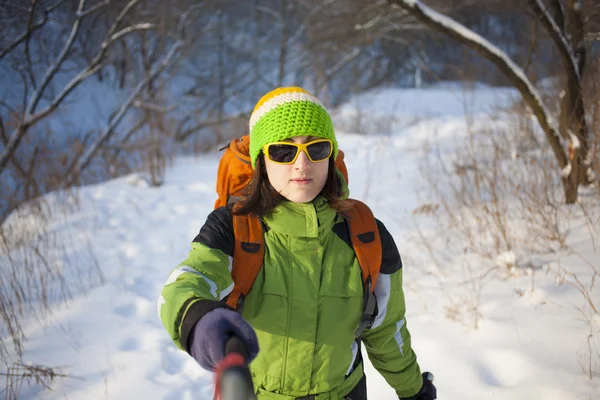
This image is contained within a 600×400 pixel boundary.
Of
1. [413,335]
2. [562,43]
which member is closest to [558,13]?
[562,43]

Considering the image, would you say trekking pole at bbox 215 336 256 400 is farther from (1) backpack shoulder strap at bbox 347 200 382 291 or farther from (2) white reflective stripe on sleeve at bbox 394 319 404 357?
(2) white reflective stripe on sleeve at bbox 394 319 404 357

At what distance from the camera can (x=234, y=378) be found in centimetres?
58

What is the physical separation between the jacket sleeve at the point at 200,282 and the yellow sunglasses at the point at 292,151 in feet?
0.71

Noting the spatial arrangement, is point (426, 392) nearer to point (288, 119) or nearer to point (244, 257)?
point (244, 257)

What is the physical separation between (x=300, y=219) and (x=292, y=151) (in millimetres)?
200

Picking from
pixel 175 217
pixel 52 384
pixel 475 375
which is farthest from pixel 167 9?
pixel 475 375

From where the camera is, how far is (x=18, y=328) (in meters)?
2.38

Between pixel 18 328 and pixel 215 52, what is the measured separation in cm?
1960

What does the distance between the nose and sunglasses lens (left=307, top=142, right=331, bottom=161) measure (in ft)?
0.07

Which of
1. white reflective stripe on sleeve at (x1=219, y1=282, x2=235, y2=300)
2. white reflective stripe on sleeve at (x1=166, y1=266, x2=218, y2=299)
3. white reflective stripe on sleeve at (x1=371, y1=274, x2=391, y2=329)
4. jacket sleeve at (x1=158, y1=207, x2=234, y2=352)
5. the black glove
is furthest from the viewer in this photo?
the black glove

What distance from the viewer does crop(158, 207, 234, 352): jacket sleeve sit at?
2.45ft

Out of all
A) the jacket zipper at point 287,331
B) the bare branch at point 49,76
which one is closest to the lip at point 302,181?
the jacket zipper at point 287,331

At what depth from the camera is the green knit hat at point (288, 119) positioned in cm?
114

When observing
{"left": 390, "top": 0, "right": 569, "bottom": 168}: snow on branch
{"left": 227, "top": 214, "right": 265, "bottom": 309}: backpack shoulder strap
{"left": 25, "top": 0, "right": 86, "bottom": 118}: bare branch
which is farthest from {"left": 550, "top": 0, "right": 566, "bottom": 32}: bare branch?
{"left": 25, "top": 0, "right": 86, "bottom": 118}: bare branch
